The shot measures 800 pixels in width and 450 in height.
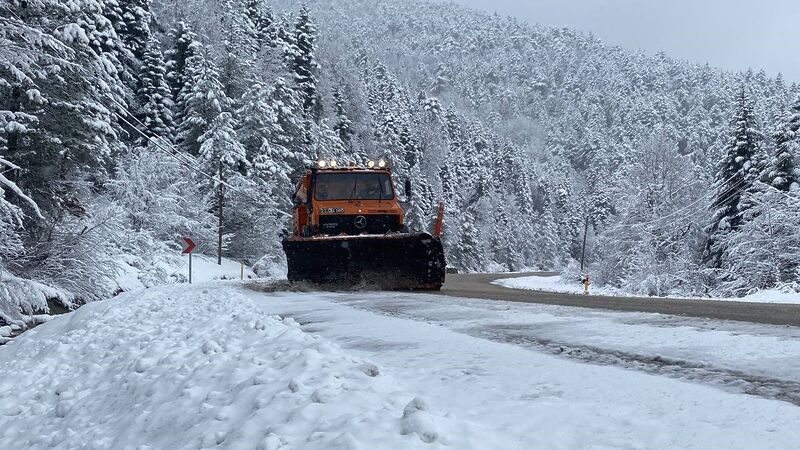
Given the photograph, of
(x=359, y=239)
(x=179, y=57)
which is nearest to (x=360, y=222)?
(x=359, y=239)

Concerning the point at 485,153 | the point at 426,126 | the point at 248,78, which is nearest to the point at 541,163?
the point at 485,153

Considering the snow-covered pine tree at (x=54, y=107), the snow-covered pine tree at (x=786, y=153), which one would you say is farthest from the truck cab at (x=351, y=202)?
the snow-covered pine tree at (x=786, y=153)

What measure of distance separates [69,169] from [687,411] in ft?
56.1

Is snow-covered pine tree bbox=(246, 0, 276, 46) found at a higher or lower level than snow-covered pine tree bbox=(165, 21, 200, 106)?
higher

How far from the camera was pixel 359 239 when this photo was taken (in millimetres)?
12812

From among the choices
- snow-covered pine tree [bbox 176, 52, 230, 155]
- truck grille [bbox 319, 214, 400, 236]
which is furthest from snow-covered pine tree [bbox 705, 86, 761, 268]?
snow-covered pine tree [bbox 176, 52, 230, 155]

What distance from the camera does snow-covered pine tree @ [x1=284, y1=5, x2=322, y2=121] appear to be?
147 ft

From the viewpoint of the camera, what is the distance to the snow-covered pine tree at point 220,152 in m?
33.6

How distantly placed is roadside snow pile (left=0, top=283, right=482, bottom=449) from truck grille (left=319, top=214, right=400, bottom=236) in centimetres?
520

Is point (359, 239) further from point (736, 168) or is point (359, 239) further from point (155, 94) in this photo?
point (155, 94)

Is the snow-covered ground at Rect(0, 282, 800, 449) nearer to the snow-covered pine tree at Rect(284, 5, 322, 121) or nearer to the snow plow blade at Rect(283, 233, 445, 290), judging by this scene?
the snow plow blade at Rect(283, 233, 445, 290)

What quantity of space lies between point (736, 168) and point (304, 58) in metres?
28.7

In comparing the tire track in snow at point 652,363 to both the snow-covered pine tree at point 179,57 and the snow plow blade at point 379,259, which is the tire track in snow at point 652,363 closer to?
the snow plow blade at point 379,259

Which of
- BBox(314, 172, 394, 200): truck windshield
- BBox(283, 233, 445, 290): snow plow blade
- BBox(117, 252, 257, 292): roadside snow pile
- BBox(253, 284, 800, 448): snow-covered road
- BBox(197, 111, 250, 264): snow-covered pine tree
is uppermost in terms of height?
BBox(197, 111, 250, 264): snow-covered pine tree
